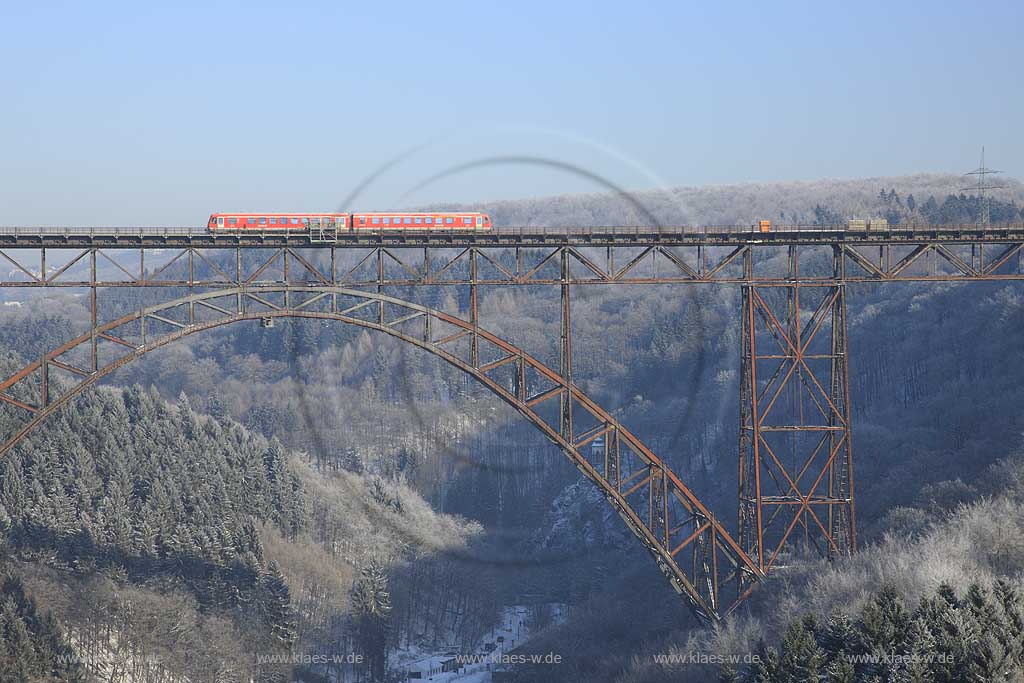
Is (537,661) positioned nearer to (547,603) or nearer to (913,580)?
(913,580)

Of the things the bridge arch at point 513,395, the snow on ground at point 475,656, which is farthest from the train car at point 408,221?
the snow on ground at point 475,656

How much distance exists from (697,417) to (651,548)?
78.5 metres

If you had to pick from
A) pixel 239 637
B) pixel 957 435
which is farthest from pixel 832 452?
pixel 239 637

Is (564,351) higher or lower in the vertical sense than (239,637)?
higher

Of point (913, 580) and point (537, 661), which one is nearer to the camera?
point (913, 580)

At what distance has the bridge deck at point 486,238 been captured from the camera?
52594mm

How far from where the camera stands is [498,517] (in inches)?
5113

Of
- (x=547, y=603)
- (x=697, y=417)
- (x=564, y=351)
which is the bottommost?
(x=547, y=603)

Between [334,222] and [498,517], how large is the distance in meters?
79.2

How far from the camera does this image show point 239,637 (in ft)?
276

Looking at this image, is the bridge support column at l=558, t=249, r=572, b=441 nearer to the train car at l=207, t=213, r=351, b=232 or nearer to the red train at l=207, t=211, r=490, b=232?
the red train at l=207, t=211, r=490, b=232
